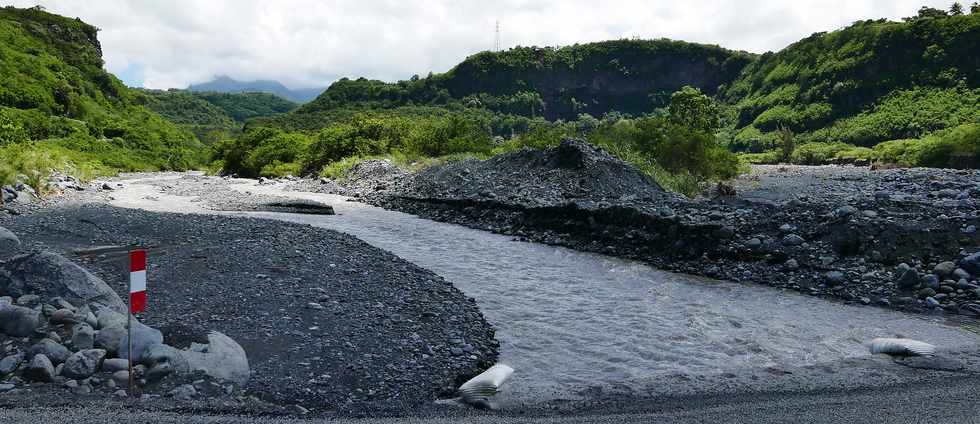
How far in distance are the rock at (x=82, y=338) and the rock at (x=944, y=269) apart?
15045mm

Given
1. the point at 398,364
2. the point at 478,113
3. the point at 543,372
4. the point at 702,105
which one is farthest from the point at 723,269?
the point at 478,113

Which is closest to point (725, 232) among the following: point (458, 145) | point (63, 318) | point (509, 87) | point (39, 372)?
point (63, 318)

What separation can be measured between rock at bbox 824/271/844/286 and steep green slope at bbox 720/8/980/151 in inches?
3649

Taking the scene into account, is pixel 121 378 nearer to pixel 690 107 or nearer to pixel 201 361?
pixel 201 361

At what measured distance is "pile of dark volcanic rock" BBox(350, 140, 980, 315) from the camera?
11.7 metres

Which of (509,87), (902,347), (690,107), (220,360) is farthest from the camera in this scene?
(509,87)

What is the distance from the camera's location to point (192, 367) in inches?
248

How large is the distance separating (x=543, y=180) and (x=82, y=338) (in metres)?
20.9

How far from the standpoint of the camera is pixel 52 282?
24.2 feet

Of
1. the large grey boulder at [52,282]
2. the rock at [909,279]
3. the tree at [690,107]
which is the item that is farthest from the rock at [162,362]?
the tree at [690,107]

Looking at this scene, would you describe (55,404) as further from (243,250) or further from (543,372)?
(243,250)

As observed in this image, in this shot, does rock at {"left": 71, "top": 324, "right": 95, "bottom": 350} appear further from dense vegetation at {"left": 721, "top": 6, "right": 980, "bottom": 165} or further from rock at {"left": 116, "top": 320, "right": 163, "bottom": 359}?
dense vegetation at {"left": 721, "top": 6, "right": 980, "bottom": 165}

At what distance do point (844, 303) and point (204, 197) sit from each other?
32.1 meters

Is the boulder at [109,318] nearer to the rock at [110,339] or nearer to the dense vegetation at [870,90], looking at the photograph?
the rock at [110,339]
